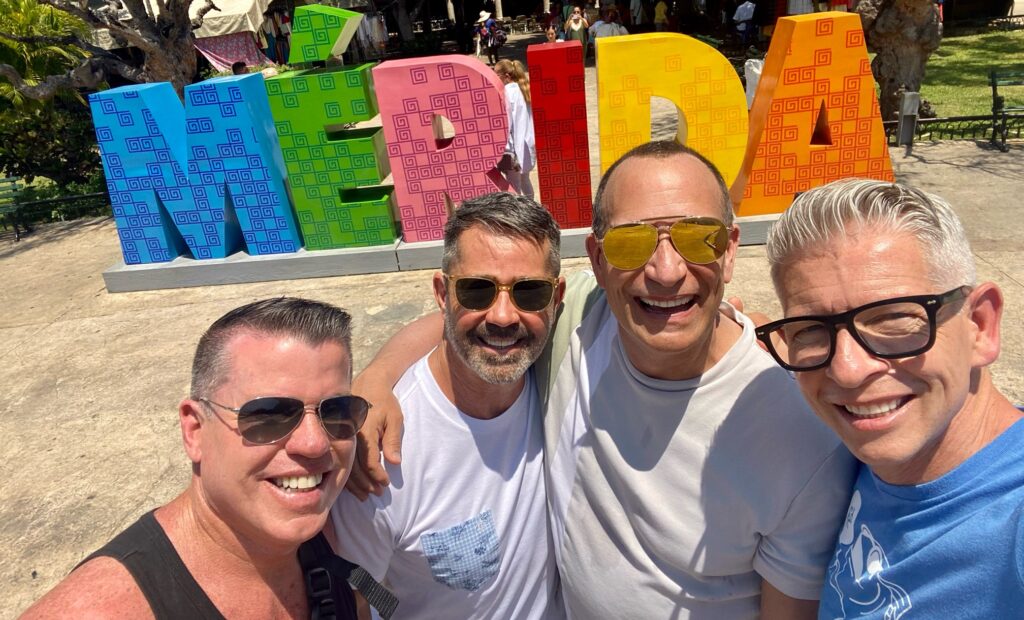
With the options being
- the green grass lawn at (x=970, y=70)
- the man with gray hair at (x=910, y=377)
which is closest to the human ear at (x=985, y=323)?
the man with gray hair at (x=910, y=377)

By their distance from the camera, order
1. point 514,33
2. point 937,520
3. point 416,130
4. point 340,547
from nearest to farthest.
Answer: point 937,520 → point 340,547 → point 416,130 → point 514,33

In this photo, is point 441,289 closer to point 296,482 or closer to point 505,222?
point 505,222

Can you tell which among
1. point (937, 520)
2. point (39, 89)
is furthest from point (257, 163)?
point (937, 520)

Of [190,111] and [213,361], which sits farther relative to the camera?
[190,111]

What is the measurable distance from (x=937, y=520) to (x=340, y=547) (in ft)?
5.06

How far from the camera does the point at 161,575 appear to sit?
1.55 metres

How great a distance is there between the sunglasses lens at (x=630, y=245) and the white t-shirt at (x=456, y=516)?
0.61 meters

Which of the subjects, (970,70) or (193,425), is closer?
(193,425)

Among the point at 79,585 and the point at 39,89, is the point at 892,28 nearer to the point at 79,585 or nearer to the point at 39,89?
the point at 79,585

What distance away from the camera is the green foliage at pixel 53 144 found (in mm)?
11617

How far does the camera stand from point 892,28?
9.79 metres

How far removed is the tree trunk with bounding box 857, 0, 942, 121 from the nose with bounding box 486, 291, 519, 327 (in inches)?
399

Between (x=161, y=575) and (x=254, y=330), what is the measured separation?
608mm

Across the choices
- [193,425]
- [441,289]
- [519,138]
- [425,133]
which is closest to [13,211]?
[425,133]
